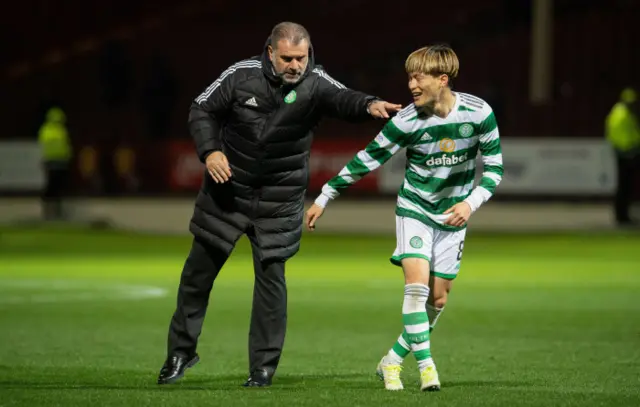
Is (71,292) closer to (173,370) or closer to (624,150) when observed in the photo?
(173,370)

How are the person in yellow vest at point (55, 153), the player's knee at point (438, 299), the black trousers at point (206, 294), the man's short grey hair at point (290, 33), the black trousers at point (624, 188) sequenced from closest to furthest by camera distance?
1. the man's short grey hair at point (290, 33)
2. the player's knee at point (438, 299)
3. the black trousers at point (206, 294)
4. the black trousers at point (624, 188)
5. the person in yellow vest at point (55, 153)

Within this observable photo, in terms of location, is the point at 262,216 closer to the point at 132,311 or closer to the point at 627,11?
the point at 132,311

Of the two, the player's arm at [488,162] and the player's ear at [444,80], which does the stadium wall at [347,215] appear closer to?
the player's arm at [488,162]

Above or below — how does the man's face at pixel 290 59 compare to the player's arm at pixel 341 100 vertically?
above

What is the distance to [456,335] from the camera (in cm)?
1073

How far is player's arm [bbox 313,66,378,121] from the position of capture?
7.70 metres

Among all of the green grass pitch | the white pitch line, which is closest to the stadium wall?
the green grass pitch

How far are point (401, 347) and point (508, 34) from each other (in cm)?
2870

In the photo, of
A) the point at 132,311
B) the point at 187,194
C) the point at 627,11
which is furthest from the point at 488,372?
the point at 627,11

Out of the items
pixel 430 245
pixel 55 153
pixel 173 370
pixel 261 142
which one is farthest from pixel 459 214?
pixel 55 153

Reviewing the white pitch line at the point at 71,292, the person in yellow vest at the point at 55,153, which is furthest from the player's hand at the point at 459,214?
the person in yellow vest at the point at 55,153

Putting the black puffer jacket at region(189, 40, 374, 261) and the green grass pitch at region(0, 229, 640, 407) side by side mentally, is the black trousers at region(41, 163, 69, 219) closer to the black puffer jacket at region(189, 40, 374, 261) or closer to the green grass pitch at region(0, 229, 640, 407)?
the green grass pitch at region(0, 229, 640, 407)

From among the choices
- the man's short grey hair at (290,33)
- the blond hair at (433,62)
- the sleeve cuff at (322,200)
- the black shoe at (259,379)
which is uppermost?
the man's short grey hair at (290,33)

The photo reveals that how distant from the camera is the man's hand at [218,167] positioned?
25.3 feet
